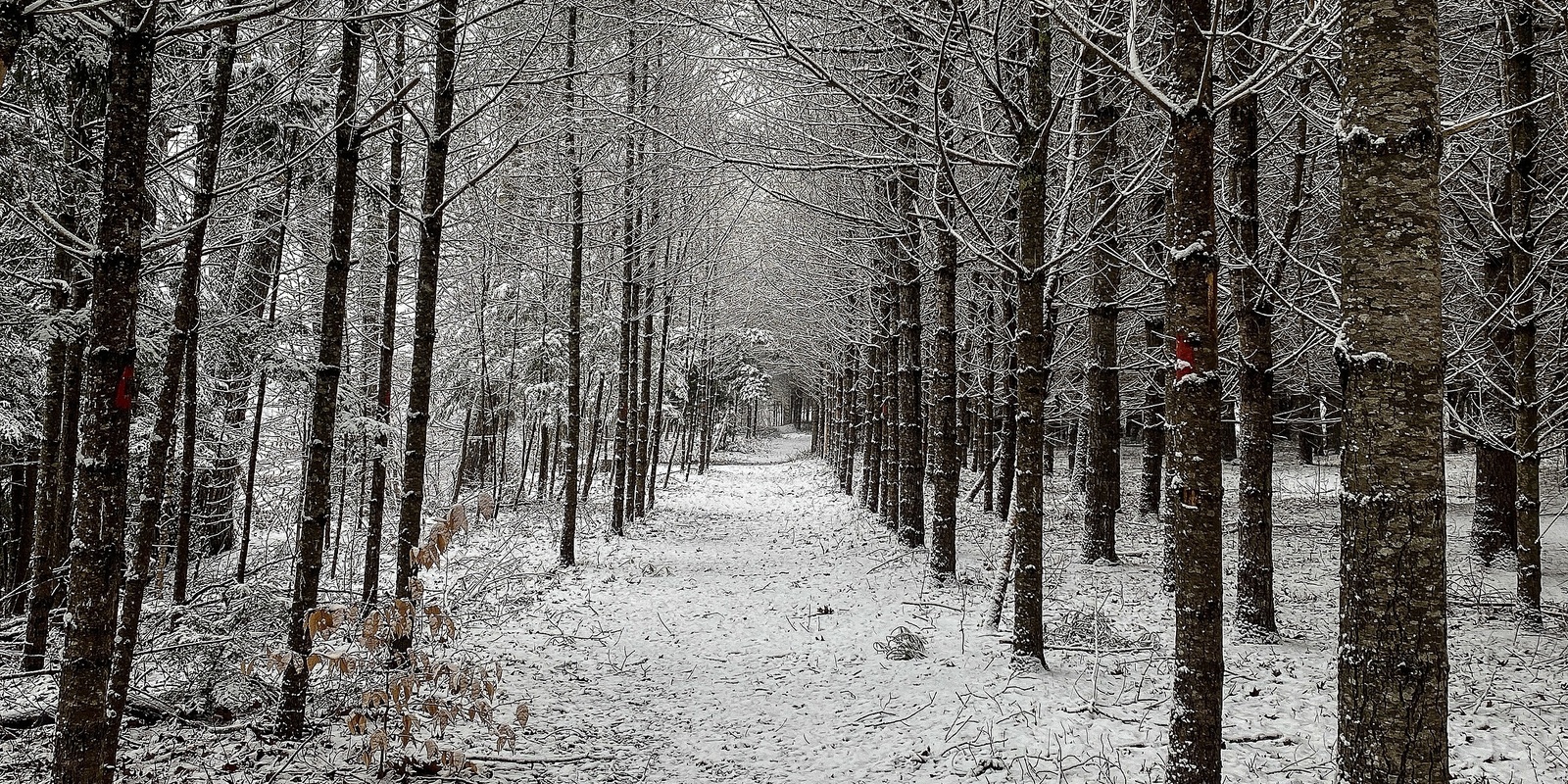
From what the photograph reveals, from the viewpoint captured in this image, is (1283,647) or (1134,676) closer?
(1134,676)

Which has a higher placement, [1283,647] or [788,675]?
[1283,647]

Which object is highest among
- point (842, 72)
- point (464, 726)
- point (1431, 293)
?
point (842, 72)

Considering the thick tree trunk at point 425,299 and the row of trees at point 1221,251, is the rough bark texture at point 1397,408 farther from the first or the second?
the thick tree trunk at point 425,299

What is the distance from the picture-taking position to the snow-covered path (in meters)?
5.04

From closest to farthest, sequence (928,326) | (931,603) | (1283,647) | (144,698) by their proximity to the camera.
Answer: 1. (144,698)
2. (1283,647)
3. (931,603)
4. (928,326)

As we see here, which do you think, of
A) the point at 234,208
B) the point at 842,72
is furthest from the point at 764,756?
the point at 234,208

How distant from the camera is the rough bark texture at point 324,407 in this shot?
533cm

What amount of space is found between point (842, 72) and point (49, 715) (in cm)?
758

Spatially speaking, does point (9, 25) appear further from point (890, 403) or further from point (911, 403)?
point (890, 403)

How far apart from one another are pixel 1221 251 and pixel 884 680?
6331 millimetres

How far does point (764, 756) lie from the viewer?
5.59 m

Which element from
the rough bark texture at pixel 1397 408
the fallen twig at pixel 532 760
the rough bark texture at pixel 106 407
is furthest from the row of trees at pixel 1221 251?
the fallen twig at pixel 532 760

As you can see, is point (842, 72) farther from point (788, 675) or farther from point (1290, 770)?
point (1290, 770)

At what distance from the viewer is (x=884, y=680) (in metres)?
6.87
